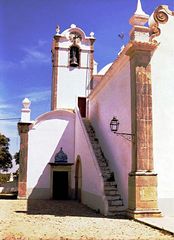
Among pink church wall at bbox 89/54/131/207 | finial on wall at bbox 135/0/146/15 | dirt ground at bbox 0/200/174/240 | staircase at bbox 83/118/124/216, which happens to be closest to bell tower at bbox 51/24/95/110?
pink church wall at bbox 89/54/131/207

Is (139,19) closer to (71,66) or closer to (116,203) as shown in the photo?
(116,203)

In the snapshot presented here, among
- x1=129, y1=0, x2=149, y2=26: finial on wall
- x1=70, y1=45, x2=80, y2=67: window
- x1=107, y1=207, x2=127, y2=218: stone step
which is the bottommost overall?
x1=107, y1=207, x2=127, y2=218: stone step

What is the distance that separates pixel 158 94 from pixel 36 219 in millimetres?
5494

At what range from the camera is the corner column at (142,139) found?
9820 millimetres

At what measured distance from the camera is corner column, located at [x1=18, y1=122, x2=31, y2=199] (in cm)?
1747

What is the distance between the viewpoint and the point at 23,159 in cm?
1773

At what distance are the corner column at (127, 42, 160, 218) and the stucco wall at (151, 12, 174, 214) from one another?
0.29m

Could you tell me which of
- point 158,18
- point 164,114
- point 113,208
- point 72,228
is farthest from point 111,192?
point 158,18

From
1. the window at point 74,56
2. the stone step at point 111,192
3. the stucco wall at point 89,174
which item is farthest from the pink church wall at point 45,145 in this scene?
the stone step at point 111,192

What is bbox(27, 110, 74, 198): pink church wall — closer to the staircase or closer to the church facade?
the church facade

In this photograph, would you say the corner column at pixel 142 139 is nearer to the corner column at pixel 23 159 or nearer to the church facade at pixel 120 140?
the church facade at pixel 120 140

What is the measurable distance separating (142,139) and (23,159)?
30.1 feet

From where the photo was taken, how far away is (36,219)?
393 inches

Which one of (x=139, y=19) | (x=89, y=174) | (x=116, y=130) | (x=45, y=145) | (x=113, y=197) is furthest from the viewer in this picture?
(x=45, y=145)
